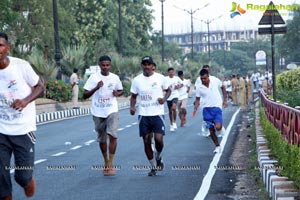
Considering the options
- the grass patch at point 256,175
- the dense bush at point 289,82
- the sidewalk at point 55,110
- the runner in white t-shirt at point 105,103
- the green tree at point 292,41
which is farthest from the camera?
the green tree at point 292,41

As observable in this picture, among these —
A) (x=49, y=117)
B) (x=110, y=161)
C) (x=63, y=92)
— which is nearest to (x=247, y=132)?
(x=110, y=161)

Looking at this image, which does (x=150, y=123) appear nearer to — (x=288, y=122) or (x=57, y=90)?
(x=288, y=122)

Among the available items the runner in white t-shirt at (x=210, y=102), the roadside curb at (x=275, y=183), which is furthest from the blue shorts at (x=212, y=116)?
the roadside curb at (x=275, y=183)

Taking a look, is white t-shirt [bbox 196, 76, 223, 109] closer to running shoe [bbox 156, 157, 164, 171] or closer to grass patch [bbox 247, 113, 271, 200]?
grass patch [bbox 247, 113, 271, 200]

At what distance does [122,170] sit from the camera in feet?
46.6

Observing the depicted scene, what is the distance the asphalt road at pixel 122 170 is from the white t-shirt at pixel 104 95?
102cm

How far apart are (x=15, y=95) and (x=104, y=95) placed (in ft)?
17.9

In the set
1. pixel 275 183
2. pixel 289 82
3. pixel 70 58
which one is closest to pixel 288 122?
pixel 275 183

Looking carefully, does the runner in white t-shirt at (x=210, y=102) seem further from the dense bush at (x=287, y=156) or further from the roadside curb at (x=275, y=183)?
the roadside curb at (x=275, y=183)

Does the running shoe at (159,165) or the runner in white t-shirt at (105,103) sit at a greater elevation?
the runner in white t-shirt at (105,103)

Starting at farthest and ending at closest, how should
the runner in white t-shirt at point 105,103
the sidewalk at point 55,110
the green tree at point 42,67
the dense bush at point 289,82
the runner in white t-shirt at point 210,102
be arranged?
the green tree at point 42,67 → the sidewalk at point 55,110 → the dense bush at point 289,82 → the runner in white t-shirt at point 210,102 → the runner in white t-shirt at point 105,103

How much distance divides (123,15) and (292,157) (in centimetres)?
7069

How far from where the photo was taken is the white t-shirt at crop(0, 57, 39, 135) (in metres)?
8.31

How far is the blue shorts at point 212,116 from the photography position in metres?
17.5
